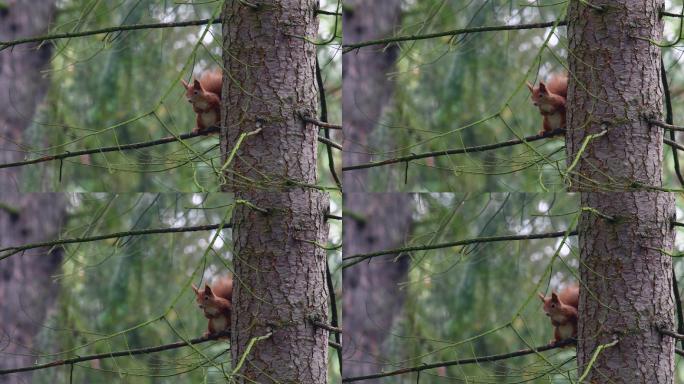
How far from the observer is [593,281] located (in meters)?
2.48

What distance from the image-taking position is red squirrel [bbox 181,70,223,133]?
2.72m

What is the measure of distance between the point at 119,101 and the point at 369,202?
34.3 inches

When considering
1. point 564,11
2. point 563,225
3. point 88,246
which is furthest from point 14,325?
point 564,11

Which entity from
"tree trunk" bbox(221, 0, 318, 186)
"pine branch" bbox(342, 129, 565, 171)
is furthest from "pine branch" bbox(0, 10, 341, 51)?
"pine branch" bbox(342, 129, 565, 171)

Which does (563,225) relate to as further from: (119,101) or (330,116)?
(119,101)

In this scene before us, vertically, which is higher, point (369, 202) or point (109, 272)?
point (369, 202)

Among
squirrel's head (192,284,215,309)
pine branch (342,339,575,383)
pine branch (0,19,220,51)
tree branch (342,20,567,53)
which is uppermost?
pine branch (0,19,220,51)

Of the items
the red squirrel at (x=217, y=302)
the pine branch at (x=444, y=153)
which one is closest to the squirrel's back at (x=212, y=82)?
the pine branch at (x=444, y=153)

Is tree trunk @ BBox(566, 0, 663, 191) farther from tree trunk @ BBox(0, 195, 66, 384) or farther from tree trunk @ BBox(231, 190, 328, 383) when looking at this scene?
tree trunk @ BBox(0, 195, 66, 384)

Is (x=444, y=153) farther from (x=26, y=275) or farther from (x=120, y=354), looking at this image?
Result: (x=26, y=275)

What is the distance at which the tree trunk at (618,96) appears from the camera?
8.07 feet

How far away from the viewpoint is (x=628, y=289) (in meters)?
2.44

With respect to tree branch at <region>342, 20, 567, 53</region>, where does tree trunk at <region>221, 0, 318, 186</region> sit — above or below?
below

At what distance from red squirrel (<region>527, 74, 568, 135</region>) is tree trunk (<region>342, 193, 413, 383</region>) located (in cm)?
46
